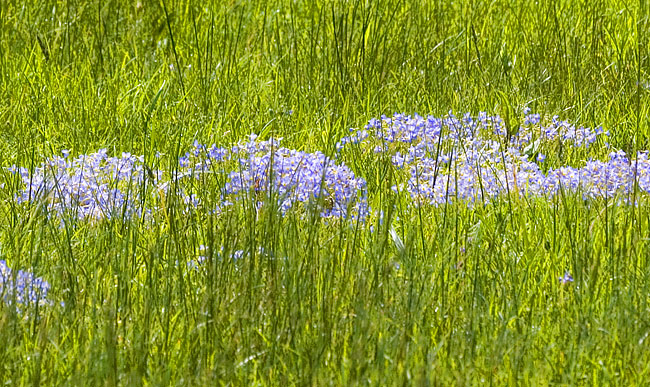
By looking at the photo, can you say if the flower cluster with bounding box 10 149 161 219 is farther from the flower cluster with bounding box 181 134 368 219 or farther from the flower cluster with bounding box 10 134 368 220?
the flower cluster with bounding box 181 134 368 219

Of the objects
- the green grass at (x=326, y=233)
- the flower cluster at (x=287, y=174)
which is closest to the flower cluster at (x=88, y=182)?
the green grass at (x=326, y=233)

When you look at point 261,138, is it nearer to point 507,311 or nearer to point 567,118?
point 567,118

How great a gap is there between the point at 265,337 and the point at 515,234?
102cm

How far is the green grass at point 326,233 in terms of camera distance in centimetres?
243

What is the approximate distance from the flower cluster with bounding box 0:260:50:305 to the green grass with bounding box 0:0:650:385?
0.17ft

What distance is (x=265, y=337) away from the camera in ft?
8.41

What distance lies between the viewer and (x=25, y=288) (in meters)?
2.58

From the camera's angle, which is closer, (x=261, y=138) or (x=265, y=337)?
(x=265, y=337)

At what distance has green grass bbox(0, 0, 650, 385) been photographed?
2.43 metres

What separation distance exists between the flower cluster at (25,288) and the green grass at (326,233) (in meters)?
0.05

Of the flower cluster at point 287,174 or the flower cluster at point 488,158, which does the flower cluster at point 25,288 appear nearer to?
the flower cluster at point 287,174

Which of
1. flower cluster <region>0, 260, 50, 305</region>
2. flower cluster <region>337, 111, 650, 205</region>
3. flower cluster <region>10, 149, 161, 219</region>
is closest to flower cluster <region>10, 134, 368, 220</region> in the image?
flower cluster <region>10, 149, 161, 219</region>

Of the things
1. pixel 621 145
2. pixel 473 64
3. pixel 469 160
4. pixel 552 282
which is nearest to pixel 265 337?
pixel 552 282

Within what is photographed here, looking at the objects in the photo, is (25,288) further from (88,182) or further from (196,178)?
(196,178)
